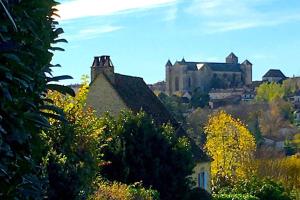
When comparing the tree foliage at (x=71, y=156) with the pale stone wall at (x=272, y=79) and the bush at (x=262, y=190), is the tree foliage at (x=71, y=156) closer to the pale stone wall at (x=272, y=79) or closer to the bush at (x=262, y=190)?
the bush at (x=262, y=190)

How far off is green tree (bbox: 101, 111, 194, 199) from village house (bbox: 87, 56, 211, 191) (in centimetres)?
455

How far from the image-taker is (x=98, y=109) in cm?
3005

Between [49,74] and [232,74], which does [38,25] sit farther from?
[232,74]

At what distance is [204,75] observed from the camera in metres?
181

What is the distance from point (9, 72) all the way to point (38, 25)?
845mm

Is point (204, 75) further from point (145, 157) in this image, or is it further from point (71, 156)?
point (71, 156)

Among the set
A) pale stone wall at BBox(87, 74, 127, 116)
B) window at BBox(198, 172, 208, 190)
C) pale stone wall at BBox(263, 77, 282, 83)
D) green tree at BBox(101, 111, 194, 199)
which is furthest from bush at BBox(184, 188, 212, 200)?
pale stone wall at BBox(263, 77, 282, 83)

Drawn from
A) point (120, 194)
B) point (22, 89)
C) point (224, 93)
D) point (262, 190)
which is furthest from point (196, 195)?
point (224, 93)

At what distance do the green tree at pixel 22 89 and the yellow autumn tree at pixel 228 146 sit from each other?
4422 centimetres

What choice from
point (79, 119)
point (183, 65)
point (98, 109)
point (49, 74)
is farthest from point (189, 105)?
point (49, 74)

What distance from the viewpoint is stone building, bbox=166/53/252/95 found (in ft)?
586

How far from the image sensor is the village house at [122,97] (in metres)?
29.2

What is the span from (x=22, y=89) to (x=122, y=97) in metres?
24.1

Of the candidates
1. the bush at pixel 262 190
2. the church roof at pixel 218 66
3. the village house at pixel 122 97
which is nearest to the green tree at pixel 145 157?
the village house at pixel 122 97
